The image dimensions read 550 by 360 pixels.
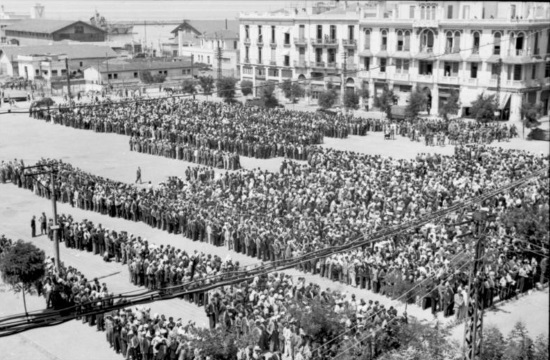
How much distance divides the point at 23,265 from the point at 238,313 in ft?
21.3

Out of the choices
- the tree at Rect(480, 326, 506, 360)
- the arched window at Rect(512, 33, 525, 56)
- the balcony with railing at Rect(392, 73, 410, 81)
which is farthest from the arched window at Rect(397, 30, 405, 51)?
the tree at Rect(480, 326, 506, 360)

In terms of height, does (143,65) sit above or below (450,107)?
above

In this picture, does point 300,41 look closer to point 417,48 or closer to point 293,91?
point 293,91

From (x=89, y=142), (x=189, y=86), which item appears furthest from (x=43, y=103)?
(x=89, y=142)

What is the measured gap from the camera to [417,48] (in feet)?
194

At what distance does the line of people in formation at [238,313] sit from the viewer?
1527 cm

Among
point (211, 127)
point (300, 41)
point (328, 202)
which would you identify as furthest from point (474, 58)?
point (328, 202)

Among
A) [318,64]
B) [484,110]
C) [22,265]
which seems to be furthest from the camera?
[318,64]

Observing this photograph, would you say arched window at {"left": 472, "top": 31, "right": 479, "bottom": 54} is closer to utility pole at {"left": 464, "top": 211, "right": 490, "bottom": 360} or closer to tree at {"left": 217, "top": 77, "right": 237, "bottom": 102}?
tree at {"left": 217, "top": 77, "right": 237, "bottom": 102}

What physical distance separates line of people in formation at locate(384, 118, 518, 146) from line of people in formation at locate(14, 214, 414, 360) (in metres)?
26.0

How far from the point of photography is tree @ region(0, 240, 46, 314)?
19.4 metres

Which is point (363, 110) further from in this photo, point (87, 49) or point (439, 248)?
point (87, 49)

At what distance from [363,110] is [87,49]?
51020 mm

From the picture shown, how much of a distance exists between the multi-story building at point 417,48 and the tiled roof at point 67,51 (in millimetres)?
29975
